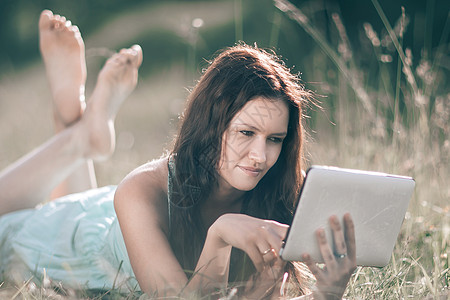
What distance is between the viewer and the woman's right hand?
1402mm

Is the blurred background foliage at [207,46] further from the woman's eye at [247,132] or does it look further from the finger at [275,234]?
the finger at [275,234]

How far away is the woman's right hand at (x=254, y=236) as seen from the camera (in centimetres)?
140

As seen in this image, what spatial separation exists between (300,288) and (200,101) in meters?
0.71

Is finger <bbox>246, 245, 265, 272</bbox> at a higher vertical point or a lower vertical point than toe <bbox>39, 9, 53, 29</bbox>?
lower

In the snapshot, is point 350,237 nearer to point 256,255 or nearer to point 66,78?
point 256,255

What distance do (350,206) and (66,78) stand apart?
180cm

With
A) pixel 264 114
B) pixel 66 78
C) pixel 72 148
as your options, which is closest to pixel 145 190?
pixel 264 114

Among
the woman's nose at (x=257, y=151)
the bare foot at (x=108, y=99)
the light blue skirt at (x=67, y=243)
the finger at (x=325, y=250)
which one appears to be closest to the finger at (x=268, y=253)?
the finger at (x=325, y=250)

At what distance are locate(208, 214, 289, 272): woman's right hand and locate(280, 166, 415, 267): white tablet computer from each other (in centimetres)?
4

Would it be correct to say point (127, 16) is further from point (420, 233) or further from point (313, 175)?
A: point (313, 175)

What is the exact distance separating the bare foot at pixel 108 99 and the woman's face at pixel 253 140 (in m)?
0.94

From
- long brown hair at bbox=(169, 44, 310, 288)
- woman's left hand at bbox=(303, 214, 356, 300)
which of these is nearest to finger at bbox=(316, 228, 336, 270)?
woman's left hand at bbox=(303, 214, 356, 300)

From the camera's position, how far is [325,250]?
4.63 feet

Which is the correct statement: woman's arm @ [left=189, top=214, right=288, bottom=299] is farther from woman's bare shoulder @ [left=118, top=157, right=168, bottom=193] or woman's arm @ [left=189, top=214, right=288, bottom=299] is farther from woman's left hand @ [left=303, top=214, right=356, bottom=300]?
woman's bare shoulder @ [left=118, top=157, right=168, bottom=193]
